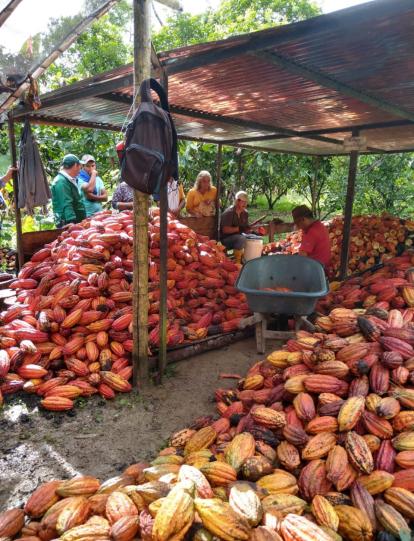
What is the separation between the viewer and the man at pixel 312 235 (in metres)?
6.11

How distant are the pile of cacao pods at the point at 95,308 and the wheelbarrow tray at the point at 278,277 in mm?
512

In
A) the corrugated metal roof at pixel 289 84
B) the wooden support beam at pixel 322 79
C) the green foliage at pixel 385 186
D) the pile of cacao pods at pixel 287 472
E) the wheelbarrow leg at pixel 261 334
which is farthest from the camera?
the green foliage at pixel 385 186

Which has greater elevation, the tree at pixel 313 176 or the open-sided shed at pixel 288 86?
the open-sided shed at pixel 288 86

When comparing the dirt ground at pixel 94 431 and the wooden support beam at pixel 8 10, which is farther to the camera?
the wooden support beam at pixel 8 10

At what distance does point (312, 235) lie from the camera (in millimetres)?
6266

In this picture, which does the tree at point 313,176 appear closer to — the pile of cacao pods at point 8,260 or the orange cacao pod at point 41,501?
the pile of cacao pods at point 8,260

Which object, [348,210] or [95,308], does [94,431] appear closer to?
[95,308]

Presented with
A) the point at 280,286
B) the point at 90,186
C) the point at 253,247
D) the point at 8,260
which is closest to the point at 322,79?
the point at 280,286

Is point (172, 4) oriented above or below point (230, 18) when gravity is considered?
below

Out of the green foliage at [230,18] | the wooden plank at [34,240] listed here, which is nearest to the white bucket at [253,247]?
the wooden plank at [34,240]

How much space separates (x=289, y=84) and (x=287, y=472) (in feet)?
13.6

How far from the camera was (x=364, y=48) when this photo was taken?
11.8 ft

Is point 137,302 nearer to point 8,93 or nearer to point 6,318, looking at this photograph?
point 6,318

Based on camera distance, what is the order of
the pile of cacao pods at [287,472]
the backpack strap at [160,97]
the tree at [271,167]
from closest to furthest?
the pile of cacao pods at [287,472] → the backpack strap at [160,97] → the tree at [271,167]
